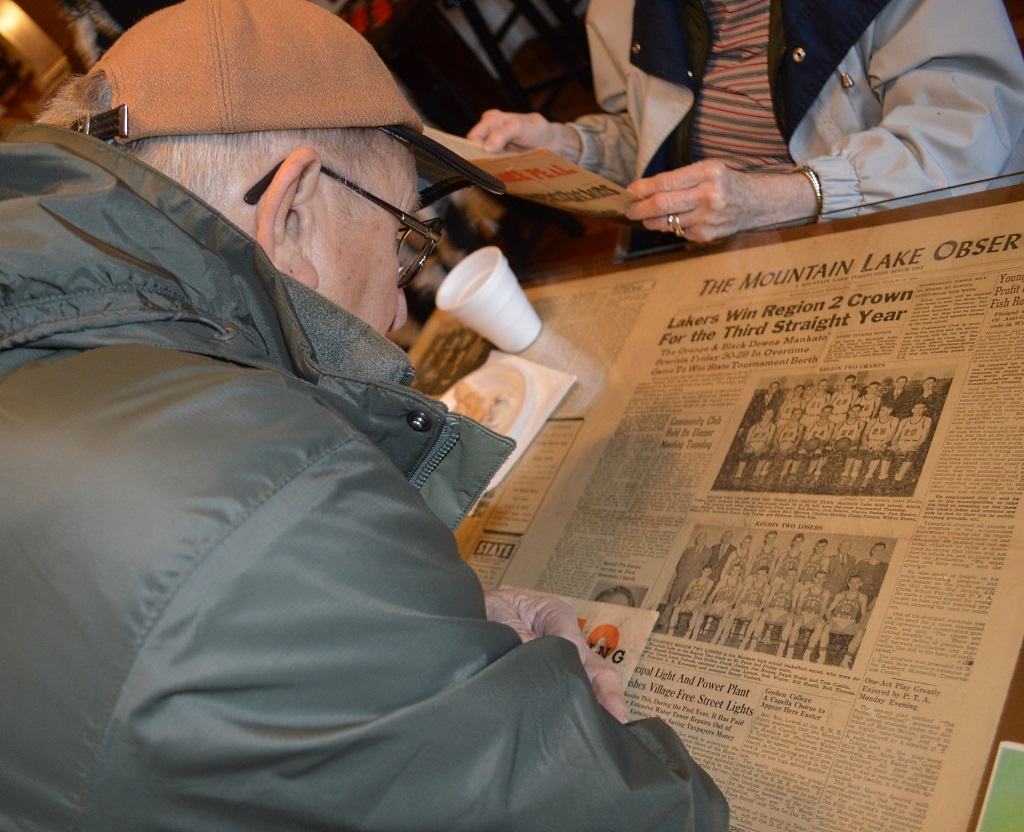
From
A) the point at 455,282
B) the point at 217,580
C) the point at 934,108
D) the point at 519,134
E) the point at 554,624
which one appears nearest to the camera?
the point at 217,580

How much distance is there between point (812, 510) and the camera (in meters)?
0.87

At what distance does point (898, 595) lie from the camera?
76cm

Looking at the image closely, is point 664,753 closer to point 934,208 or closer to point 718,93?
point 934,208

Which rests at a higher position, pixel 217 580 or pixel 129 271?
pixel 129 271

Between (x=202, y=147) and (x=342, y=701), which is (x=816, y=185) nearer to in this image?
(x=202, y=147)

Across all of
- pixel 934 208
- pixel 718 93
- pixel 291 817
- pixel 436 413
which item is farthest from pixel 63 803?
pixel 718 93

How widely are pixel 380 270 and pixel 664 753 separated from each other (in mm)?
580

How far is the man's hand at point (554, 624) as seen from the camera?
0.84 meters

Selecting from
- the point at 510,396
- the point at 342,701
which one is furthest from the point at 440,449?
the point at 510,396

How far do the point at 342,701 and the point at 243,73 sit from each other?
0.57 meters

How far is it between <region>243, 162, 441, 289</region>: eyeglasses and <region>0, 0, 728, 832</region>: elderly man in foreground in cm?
12

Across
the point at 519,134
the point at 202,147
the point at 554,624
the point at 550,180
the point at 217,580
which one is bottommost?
the point at 554,624

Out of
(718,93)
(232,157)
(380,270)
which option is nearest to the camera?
(232,157)

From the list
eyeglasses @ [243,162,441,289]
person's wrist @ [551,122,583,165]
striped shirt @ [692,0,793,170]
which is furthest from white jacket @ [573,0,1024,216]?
eyeglasses @ [243,162,441,289]
